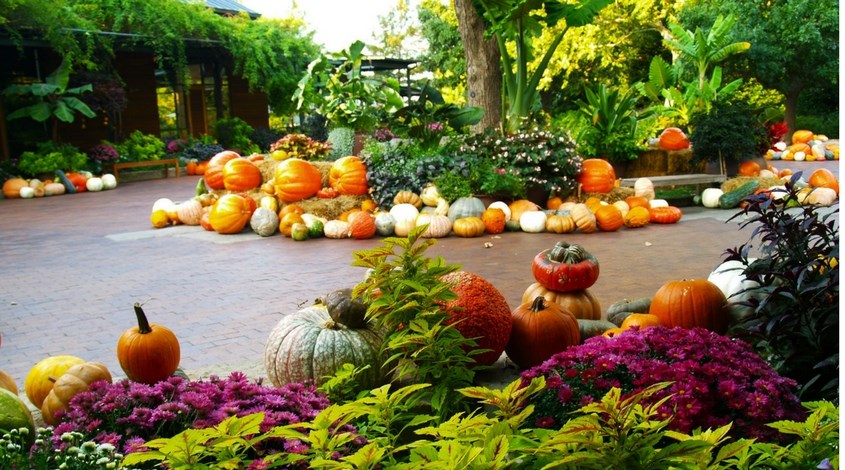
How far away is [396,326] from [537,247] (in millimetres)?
5980

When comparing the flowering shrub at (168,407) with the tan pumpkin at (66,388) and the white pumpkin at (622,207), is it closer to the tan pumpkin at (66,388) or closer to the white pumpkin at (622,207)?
the tan pumpkin at (66,388)

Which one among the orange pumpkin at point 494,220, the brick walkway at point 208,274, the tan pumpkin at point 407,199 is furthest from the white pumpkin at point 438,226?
the tan pumpkin at point 407,199

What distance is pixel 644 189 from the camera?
11.9m

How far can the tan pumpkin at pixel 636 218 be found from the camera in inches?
404

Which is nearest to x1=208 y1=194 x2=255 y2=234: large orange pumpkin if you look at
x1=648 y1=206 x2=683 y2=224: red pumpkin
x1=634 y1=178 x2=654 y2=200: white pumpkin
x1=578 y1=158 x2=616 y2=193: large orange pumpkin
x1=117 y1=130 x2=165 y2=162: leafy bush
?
x1=578 y1=158 x2=616 y2=193: large orange pumpkin

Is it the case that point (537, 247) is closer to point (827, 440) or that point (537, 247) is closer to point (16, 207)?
point (827, 440)

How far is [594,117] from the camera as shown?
13891mm

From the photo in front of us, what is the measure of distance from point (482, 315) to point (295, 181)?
25.7 feet

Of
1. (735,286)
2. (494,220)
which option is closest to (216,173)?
(494,220)

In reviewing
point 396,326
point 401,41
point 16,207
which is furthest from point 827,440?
point 401,41

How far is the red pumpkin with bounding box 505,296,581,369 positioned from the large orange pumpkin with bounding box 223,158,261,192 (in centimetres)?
860

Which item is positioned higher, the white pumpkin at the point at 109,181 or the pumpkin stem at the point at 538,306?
the white pumpkin at the point at 109,181

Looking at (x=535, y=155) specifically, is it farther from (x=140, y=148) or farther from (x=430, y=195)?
(x=140, y=148)

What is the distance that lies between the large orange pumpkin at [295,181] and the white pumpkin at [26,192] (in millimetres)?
8289
